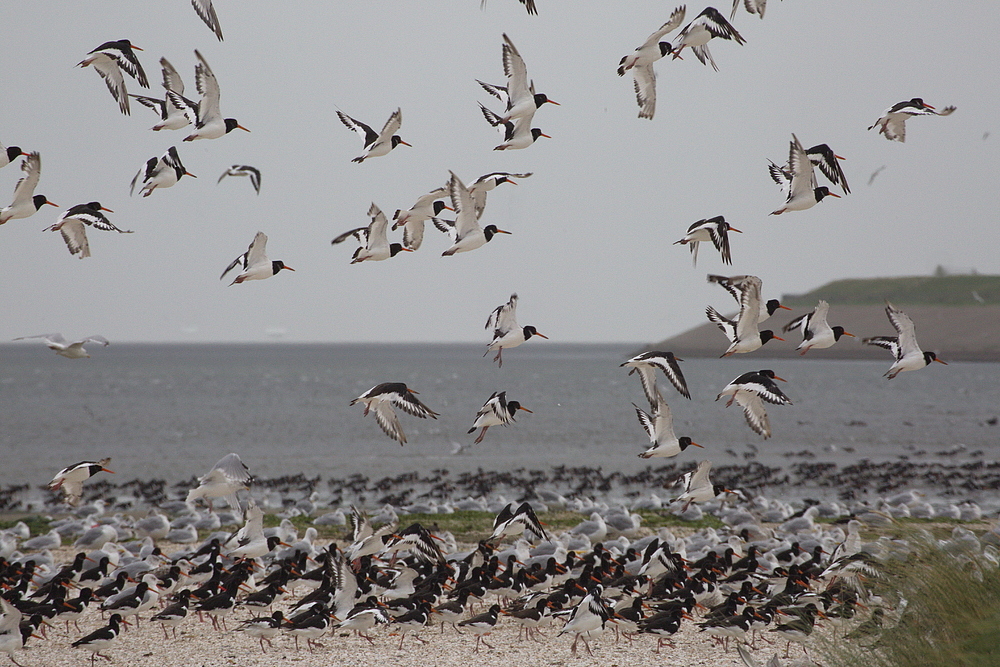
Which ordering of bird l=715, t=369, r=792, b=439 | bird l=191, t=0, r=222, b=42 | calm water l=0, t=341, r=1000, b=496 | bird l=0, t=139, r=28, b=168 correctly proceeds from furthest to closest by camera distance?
calm water l=0, t=341, r=1000, b=496
bird l=715, t=369, r=792, b=439
bird l=0, t=139, r=28, b=168
bird l=191, t=0, r=222, b=42

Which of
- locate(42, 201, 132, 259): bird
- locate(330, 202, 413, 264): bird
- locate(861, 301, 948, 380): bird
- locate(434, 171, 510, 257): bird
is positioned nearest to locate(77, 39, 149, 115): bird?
locate(42, 201, 132, 259): bird

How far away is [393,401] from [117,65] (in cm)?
443

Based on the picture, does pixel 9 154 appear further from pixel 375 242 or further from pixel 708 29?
pixel 708 29

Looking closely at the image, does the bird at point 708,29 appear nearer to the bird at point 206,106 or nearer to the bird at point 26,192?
the bird at point 206,106

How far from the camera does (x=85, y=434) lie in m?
37.5

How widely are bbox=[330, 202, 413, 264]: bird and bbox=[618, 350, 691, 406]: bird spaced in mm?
2807

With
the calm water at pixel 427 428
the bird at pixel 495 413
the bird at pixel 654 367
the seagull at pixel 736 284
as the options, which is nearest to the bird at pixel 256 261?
the bird at pixel 495 413

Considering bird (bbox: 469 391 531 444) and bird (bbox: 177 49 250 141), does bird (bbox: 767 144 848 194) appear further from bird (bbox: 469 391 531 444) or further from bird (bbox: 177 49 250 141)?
bird (bbox: 177 49 250 141)

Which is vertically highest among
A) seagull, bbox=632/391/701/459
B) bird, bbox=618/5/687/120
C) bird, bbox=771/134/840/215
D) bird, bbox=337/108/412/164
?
bird, bbox=618/5/687/120

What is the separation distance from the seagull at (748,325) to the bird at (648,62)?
321cm

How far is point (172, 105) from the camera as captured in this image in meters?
8.73

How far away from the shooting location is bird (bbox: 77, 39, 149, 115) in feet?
27.5

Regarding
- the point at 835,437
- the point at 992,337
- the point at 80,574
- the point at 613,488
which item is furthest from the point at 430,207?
the point at 992,337

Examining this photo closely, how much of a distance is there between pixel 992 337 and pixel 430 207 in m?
103
